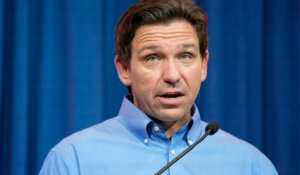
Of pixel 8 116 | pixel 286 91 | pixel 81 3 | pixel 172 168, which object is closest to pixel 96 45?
pixel 81 3

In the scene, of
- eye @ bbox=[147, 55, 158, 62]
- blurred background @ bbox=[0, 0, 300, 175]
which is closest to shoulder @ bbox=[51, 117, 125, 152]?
eye @ bbox=[147, 55, 158, 62]

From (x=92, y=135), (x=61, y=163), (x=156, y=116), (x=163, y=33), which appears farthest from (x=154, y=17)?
(x=61, y=163)

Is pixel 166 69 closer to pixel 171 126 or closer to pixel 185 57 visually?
pixel 185 57

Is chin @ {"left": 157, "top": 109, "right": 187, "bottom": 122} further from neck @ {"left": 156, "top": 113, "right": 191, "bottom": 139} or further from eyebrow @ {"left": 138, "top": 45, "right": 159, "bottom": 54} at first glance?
eyebrow @ {"left": 138, "top": 45, "right": 159, "bottom": 54}

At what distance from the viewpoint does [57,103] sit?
2098mm

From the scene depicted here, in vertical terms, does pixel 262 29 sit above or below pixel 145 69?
above

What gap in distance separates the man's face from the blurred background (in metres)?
0.74

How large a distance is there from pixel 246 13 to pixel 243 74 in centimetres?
34

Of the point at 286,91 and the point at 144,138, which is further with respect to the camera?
the point at 286,91

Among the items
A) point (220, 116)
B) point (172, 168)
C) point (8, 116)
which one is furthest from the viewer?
point (220, 116)

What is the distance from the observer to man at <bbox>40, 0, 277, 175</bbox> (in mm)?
1358

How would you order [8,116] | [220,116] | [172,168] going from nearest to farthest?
1. [172,168]
2. [8,116]
3. [220,116]

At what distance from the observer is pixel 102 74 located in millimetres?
2160

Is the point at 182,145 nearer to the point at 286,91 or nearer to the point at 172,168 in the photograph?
the point at 172,168
